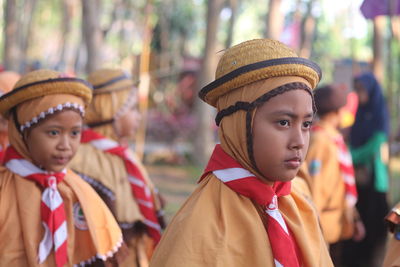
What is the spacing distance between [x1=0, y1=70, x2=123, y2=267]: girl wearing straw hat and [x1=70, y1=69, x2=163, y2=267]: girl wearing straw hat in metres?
0.86

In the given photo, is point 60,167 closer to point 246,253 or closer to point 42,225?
point 42,225

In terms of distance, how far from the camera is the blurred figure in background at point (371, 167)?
6426 mm

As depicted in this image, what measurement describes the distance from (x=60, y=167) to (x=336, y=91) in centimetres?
330

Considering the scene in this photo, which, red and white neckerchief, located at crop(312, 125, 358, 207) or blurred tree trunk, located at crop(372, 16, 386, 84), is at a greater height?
blurred tree trunk, located at crop(372, 16, 386, 84)

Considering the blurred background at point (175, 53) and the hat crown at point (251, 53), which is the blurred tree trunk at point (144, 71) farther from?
the hat crown at point (251, 53)

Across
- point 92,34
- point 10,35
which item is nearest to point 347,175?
point 92,34

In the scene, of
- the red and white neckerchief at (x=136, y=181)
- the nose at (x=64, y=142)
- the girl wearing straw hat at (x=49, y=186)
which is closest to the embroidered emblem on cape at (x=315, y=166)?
the red and white neckerchief at (x=136, y=181)

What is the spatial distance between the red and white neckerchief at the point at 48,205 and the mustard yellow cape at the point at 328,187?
2.67 m

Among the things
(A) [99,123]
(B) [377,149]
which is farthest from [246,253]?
(B) [377,149]

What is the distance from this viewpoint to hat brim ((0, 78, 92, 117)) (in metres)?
3.38

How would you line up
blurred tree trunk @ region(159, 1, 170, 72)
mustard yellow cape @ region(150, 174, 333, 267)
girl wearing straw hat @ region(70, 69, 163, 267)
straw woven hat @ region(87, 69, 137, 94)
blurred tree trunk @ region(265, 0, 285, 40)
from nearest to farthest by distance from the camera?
1. mustard yellow cape @ region(150, 174, 333, 267)
2. girl wearing straw hat @ region(70, 69, 163, 267)
3. straw woven hat @ region(87, 69, 137, 94)
4. blurred tree trunk @ region(265, 0, 285, 40)
5. blurred tree trunk @ region(159, 1, 170, 72)

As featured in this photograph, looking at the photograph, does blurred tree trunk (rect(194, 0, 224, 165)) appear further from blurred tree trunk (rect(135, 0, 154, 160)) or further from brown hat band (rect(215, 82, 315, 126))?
brown hat band (rect(215, 82, 315, 126))

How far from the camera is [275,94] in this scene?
2451 mm

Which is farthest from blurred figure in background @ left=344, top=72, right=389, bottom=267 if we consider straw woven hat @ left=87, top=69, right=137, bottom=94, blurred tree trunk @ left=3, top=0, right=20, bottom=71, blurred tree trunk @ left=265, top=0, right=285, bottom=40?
blurred tree trunk @ left=3, top=0, right=20, bottom=71
